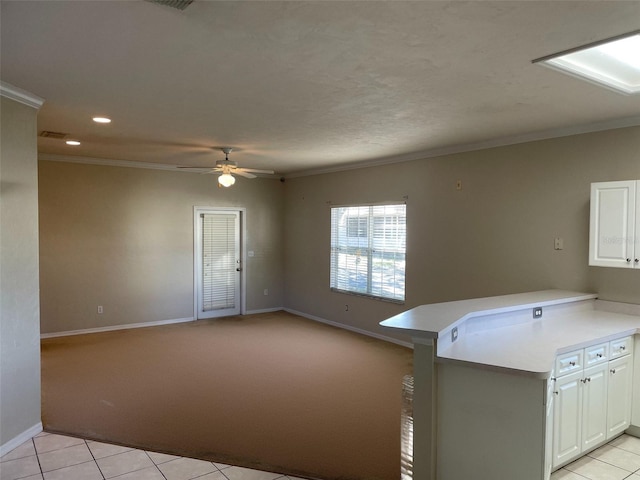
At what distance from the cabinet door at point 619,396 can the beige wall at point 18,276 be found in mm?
4407

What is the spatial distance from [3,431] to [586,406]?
413cm

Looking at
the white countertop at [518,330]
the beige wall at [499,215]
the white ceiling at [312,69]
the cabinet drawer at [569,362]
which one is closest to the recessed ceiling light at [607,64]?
the white ceiling at [312,69]

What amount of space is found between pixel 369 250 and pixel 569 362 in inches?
154

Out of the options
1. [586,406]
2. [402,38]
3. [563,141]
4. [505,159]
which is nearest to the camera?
[402,38]

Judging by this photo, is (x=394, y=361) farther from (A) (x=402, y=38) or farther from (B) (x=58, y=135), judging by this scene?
(B) (x=58, y=135)

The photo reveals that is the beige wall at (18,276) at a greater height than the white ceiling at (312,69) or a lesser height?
lesser

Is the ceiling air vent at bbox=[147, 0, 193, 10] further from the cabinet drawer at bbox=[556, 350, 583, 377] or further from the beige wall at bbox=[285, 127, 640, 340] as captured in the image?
the beige wall at bbox=[285, 127, 640, 340]

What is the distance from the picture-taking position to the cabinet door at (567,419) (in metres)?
2.76

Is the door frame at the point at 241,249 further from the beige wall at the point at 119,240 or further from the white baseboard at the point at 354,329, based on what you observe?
the white baseboard at the point at 354,329

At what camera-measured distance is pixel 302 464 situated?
9.93ft

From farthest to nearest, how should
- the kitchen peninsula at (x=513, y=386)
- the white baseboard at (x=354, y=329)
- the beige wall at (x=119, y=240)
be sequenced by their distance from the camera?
the beige wall at (x=119, y=240) → the white baseboard at (x=354, y=329) → the kitchen peninsula at (x=513, y=386)

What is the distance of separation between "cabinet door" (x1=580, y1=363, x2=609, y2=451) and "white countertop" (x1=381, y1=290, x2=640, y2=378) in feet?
0.81

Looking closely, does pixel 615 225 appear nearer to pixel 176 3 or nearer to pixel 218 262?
pixel 176 3

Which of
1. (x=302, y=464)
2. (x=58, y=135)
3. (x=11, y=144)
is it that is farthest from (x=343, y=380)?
(x=58, y=135)
